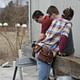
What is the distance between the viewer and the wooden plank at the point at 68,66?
12.1 ft

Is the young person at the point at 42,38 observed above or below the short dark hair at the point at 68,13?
below

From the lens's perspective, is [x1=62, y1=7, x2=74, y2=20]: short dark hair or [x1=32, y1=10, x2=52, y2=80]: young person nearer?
[x1=62, y1=7, x2=74, y2=20]: short dark hair

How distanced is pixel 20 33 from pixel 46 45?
5.11 m

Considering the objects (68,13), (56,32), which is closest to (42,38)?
(56,32)

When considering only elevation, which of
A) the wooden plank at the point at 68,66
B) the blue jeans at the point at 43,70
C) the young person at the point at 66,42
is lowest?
the blue jeans at the point at 43,70

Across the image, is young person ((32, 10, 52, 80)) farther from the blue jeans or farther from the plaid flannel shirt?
the plaid flannel shirt

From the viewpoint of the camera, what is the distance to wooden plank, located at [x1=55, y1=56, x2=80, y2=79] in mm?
3678

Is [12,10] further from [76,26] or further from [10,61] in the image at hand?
[76,26]

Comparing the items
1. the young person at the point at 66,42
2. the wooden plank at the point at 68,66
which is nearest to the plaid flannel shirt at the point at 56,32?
the young person at the point at 66,42

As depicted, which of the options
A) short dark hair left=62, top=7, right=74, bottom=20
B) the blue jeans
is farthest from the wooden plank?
short dark hair left=62, top=7, right=74, bottom=20

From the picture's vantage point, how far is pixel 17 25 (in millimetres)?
9523

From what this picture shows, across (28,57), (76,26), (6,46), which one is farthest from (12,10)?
(76,26)

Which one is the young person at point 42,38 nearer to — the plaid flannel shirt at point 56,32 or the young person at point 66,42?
the plaid flannel shirt at point 56,32

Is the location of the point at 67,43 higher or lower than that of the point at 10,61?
higher
